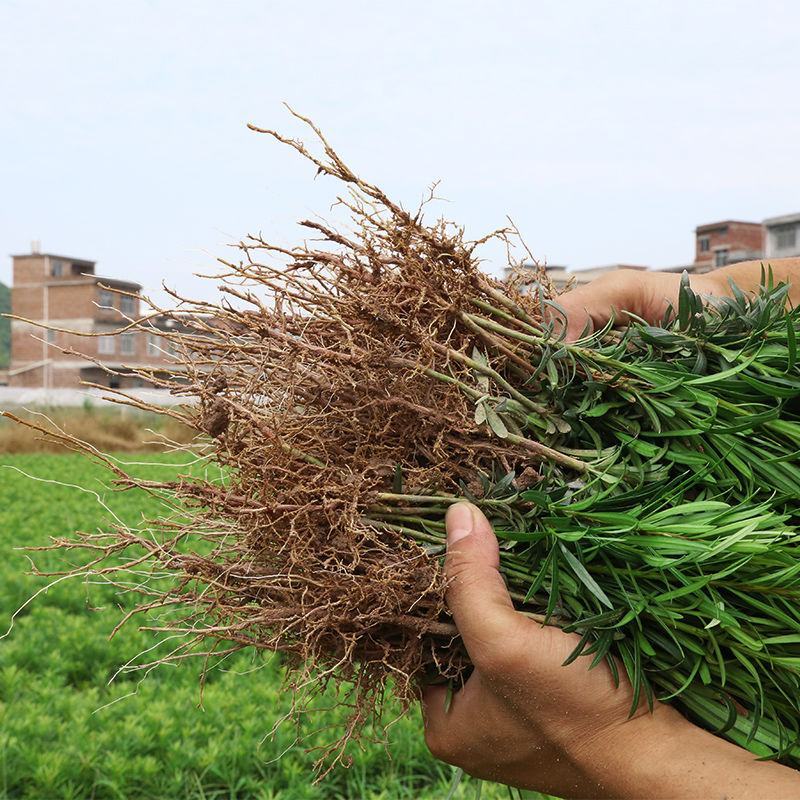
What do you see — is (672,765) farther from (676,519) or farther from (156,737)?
(156,737)

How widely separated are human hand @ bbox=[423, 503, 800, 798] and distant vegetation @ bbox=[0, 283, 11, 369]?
216 feet

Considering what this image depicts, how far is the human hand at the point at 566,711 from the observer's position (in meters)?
1.37

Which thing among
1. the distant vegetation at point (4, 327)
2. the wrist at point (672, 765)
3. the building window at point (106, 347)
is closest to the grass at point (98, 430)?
the wrist at point (672, 765)

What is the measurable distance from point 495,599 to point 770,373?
674mm

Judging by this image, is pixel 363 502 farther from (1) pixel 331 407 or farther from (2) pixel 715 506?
(2) pixel 715 506

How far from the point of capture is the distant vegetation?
215 ft

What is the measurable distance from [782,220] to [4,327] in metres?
64.7

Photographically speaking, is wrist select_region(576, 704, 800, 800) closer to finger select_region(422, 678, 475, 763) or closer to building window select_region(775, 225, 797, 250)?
finger select_region(422, 678, 475, 763)

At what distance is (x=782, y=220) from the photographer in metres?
34.2

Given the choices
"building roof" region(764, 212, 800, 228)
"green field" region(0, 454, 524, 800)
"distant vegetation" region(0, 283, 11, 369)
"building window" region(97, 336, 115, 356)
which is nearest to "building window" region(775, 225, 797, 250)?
"building roof" region(764, 212, 800, 228)

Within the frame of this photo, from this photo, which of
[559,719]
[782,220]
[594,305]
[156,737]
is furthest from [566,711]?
[782,220]

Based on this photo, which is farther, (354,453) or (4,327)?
(4,327)

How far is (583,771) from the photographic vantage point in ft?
4.96

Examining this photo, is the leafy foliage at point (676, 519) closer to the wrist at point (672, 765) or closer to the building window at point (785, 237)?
the wrist at point (672, 765)
